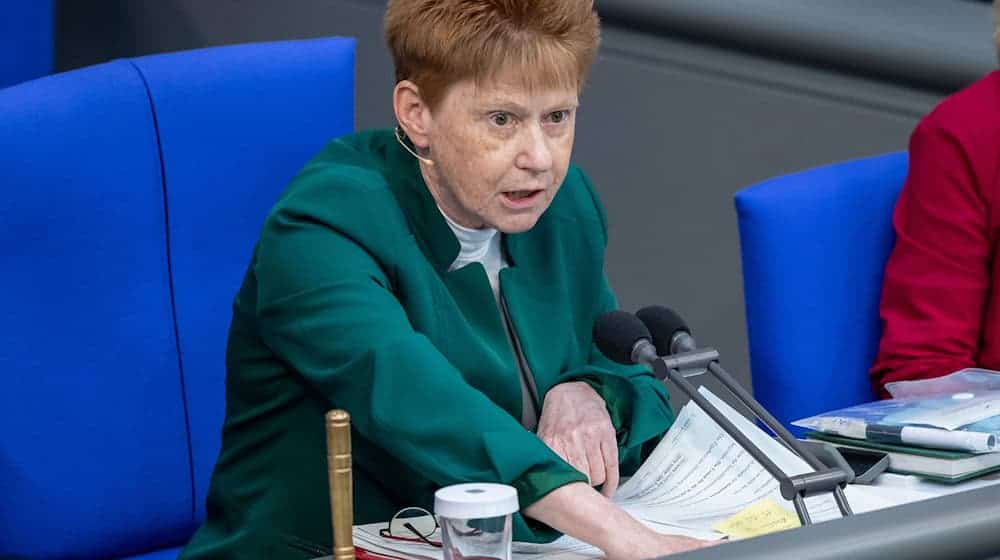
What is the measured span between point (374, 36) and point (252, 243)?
1189 millimetres

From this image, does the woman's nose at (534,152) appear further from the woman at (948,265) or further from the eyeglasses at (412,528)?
the woman at (948,265)

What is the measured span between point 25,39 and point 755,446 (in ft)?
5.66

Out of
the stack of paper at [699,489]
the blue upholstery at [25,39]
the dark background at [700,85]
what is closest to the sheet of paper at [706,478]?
the stack of paper at [699,489]

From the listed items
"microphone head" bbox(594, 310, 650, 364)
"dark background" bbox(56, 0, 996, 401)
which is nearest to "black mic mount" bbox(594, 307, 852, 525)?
"microphone head" bbox(594, 310, 650, 364)

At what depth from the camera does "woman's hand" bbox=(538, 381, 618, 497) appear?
5.20ft

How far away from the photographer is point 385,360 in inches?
57.6

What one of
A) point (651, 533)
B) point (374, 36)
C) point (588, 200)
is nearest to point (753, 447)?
point (651, 533)

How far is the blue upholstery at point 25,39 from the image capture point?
2664mm

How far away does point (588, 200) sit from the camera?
1871 mm

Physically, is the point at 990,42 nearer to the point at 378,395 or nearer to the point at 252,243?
the point at 252,243

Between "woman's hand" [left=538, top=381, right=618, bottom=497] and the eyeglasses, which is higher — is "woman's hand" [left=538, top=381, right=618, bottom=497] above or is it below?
above

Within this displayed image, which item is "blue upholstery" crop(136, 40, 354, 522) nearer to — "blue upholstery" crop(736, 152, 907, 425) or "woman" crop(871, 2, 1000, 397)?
"blue upholstery" crop(736, 152, 907, 425)

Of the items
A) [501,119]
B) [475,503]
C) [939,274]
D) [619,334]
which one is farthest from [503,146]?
[939,274]

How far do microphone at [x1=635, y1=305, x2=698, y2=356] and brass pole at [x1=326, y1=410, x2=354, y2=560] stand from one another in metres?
0.38
